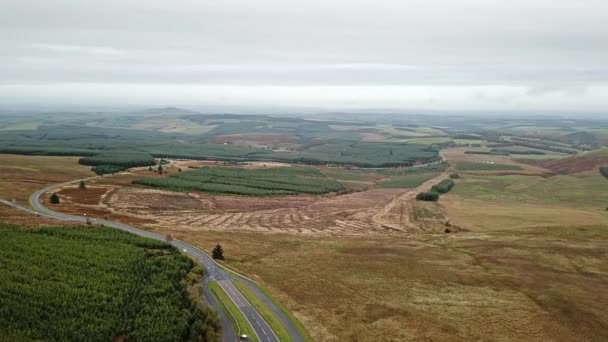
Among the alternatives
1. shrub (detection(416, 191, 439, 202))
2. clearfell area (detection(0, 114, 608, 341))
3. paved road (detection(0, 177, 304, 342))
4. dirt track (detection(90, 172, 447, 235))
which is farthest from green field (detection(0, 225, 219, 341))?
shrub (detection(416, 191, 439, 202))

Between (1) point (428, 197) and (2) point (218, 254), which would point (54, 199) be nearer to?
(2) point (218, 254)

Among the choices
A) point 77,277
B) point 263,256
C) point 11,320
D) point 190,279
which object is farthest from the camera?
point 263,256

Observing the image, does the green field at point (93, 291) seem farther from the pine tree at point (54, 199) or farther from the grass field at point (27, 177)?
the grass field at point (27, 177)

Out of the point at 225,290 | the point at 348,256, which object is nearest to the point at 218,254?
the point at 225,290

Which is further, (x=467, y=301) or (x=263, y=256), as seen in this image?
(x=263, y=256)

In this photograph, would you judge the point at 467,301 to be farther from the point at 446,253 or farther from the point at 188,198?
the point at 188,198

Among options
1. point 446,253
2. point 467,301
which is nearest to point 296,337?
point 467,301
